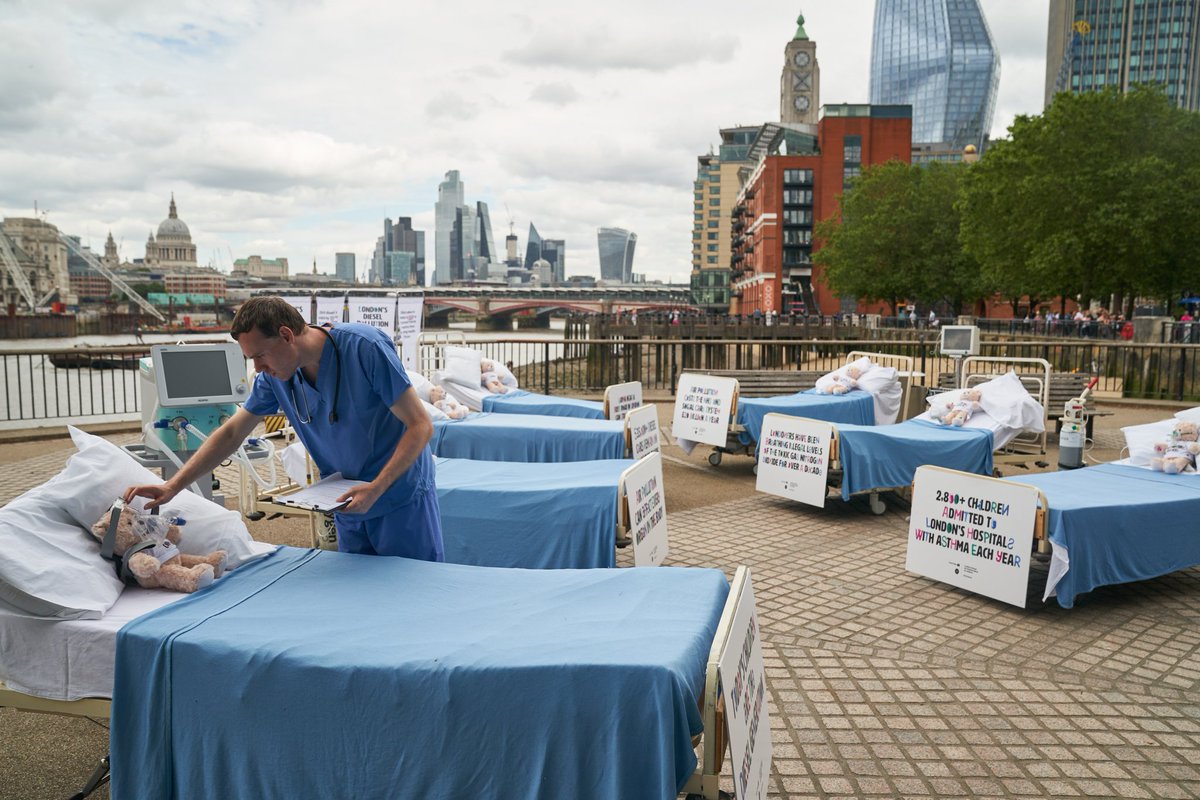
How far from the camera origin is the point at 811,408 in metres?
11.0

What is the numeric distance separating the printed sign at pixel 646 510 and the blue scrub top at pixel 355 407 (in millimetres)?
2155

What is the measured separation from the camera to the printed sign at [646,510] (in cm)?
570

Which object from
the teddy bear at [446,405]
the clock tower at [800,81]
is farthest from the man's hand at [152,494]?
the clock tower at [800,81]

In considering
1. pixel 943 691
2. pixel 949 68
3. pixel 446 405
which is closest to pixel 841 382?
pixel 446 405

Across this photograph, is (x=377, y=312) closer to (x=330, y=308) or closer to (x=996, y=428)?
(x=330, y=308)

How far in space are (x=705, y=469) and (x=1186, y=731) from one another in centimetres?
692

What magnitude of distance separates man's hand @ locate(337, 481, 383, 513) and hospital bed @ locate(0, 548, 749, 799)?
14.0 inches

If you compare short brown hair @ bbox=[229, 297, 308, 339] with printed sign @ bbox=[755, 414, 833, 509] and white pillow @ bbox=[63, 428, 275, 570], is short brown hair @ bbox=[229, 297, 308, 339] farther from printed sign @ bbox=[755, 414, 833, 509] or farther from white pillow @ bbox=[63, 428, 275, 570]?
printed sign @ bbox=[755, 414, 833, 509]

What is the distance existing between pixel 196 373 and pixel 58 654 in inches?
136

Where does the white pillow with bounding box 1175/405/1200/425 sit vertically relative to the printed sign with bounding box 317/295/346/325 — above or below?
below

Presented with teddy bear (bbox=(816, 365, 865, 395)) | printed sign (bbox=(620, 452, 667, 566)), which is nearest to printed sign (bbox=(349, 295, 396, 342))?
teddy bear (bbox=(816, 365, 865, 395))

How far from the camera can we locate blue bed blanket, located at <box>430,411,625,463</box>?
852cm

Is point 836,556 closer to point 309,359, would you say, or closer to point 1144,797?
point 1144,797

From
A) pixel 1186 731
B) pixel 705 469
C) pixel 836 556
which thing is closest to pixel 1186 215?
pixel 705 469
